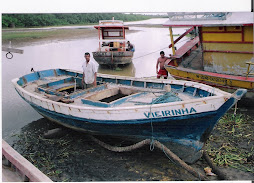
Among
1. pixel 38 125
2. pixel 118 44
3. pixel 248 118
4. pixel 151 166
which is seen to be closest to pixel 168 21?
pixel 248 118

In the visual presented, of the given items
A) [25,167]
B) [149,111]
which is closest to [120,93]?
[149,111]

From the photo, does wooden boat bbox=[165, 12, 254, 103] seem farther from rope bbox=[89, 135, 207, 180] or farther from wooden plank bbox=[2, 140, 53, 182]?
wooden plank bbox=[2, 140, 53, 182]

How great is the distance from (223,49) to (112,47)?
6525mm

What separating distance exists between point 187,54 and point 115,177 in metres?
5.54

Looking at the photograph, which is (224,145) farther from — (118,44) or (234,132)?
(118,44)

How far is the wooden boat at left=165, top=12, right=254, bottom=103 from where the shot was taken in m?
6.10

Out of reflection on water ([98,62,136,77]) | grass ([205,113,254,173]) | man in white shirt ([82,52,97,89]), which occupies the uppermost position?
man in white shirt ([82,52,97,89])

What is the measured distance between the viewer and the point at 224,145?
16.6 ft

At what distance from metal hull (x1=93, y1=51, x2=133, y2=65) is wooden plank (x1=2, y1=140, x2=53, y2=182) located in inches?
336

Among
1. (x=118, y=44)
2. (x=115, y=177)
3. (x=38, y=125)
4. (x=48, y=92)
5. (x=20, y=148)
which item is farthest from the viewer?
(x=118, y=44)

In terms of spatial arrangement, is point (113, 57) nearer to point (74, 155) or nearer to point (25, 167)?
point (74, 155)

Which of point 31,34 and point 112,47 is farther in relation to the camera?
point 112,47

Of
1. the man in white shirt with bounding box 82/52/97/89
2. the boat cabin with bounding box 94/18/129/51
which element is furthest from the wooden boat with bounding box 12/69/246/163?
the boat cabin with bounding box 94/18/129/51

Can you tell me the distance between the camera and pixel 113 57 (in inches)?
484
